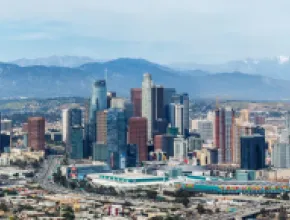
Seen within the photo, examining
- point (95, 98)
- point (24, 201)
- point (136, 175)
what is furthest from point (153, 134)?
point (24, 201)

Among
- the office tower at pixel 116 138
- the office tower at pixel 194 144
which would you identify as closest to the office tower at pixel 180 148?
the office tower at pixel 194 144

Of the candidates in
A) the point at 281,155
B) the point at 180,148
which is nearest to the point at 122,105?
the point at 180,148

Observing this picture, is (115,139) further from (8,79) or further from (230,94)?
(8,79)

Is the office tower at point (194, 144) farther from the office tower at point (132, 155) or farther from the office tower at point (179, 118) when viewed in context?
the office tower at point (179, 118)

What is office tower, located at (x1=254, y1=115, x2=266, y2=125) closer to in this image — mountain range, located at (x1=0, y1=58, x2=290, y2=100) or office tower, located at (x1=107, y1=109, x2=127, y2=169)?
office tower, located at (x1=107, y1=109, x2=127, y2=169)

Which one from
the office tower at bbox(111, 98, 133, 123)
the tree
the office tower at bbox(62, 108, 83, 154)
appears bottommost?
the tree

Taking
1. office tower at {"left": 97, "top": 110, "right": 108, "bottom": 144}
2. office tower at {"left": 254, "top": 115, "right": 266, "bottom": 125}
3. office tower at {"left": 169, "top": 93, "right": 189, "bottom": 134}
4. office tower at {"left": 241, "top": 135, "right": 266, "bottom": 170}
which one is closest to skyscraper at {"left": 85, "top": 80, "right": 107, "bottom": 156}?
office tower at {"left": 97, "top": 110, "right": 108, "bottom": 144}
